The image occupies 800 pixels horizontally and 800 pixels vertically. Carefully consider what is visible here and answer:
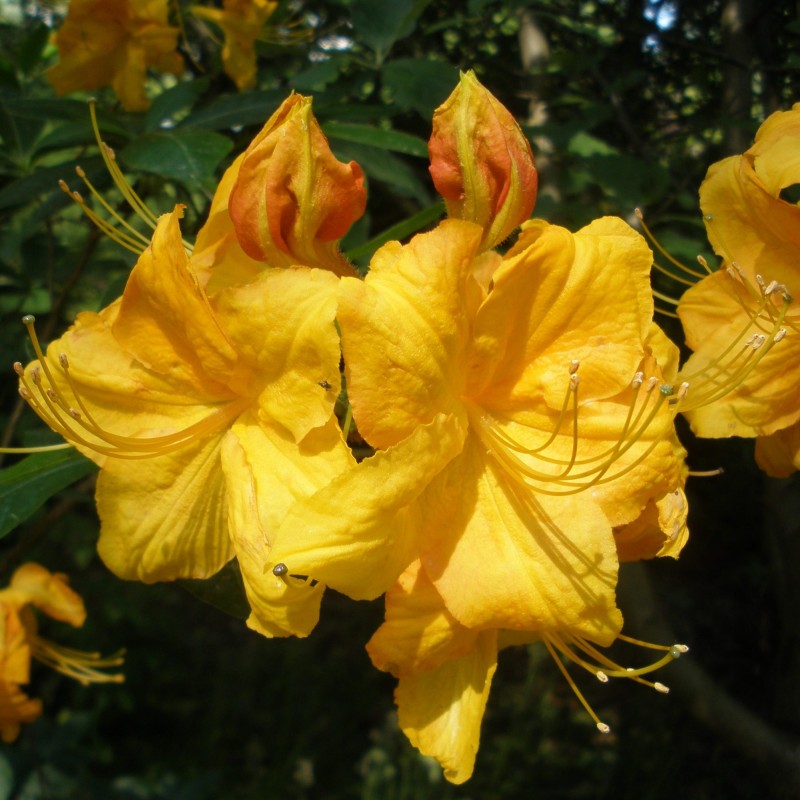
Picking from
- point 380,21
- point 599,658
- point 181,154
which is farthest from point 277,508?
point 380,21

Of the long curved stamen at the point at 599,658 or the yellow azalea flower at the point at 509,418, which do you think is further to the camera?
the long curved stamen at the point at 599,658

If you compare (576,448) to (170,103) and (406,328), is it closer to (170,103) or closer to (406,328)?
(406,328)

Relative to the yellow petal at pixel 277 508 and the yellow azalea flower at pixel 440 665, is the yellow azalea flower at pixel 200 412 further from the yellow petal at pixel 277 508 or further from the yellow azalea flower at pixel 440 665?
the yellow azalea flower at pixel 440 665

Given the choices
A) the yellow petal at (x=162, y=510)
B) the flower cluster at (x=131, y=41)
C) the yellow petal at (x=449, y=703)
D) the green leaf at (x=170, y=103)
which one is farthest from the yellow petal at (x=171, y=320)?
the flower cluster at (x=131, y=41)

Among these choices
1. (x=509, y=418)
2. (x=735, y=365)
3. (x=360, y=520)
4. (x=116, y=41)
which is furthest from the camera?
(x=116, y=41)

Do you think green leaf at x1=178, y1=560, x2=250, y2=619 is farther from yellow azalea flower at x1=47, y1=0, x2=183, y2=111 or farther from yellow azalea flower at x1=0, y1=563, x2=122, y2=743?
yellow azalea flower at x1=47, y1=0, x2=183, y2=111

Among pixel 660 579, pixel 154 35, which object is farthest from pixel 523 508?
pixel 660 579
